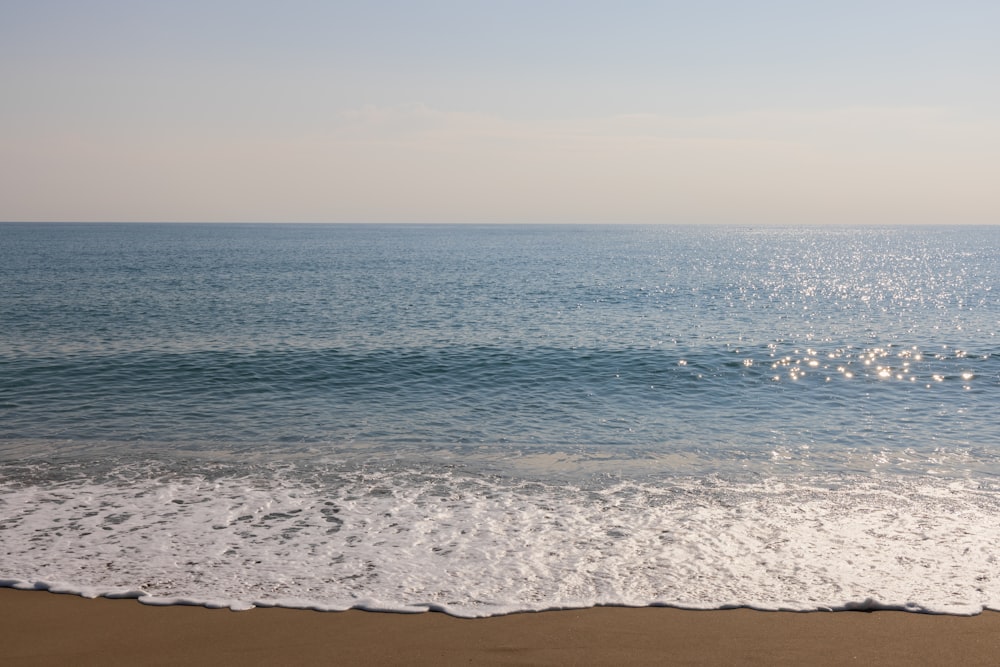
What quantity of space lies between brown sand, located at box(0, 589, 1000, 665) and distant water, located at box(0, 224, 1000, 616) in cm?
39

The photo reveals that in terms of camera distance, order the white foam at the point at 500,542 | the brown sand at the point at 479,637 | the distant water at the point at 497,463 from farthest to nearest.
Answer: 1. the distant water at the point at 497,463
2. the white foam at the point at 500,542
3. the brown sand at the point at 479,637

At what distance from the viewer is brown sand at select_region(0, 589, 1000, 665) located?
800cm

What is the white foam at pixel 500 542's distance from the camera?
9.68 metres

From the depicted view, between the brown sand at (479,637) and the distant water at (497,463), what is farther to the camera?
the distant water at (497,463)

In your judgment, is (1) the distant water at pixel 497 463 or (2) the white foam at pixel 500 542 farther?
(1) the distant water at pixel 497 463

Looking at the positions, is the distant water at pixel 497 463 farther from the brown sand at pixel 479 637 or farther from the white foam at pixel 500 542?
the brown sand at pixel 479 637

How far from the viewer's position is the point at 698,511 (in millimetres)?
13211

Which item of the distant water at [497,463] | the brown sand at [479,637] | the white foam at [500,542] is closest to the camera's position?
the brown sand at [479,637]

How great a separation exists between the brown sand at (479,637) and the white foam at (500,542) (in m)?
0.31

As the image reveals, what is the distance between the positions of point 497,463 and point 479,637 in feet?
26.4

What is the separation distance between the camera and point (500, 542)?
38.5 ft

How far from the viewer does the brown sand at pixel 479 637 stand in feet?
26.2

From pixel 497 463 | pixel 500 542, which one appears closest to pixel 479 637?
pixel 500 542

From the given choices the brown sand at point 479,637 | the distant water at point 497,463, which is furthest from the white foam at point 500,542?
the brown sand at point 479,637
